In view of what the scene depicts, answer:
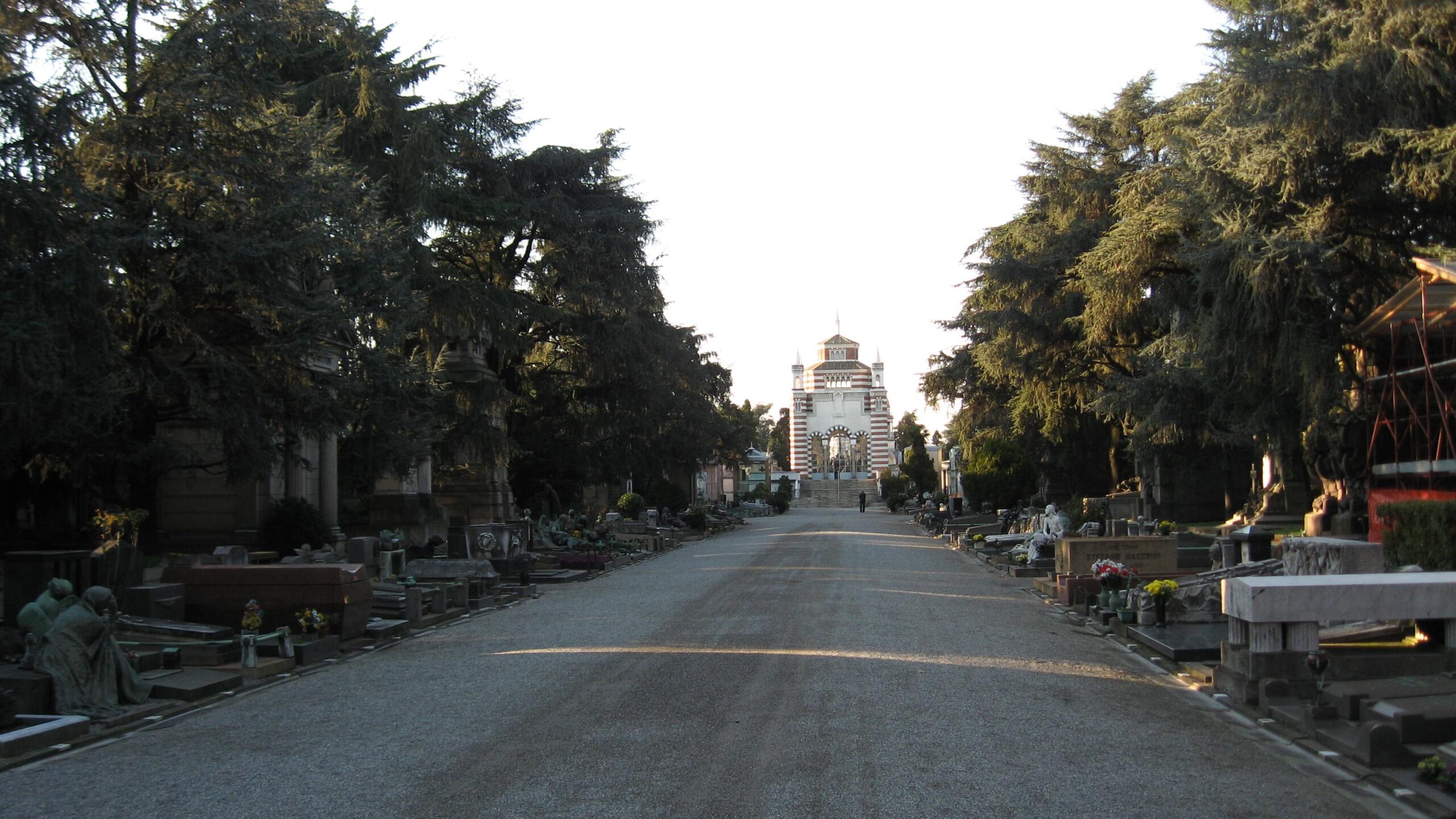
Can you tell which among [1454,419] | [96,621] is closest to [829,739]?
[96,621]

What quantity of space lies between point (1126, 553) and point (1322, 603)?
865 centimetres

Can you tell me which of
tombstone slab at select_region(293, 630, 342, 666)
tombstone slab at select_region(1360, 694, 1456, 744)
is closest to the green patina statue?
tombstone slab at select_region(293, 630, 342, 666)

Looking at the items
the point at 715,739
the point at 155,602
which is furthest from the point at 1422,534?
the point at 155,602

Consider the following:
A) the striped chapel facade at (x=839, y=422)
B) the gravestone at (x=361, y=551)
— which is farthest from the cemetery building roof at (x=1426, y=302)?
the striped chapel facade at (x=839, y=422)

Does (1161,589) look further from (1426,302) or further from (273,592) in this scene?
(273,592)

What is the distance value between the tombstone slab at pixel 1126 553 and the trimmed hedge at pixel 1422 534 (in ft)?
10.2

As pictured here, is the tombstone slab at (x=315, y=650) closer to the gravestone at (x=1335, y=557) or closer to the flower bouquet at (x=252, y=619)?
the flower bouquet at (x=252, y=619)

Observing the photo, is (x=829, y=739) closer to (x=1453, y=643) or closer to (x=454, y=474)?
(x=1453, y=643)

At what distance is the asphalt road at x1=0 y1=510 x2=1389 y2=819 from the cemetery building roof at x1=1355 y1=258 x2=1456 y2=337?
609 cm

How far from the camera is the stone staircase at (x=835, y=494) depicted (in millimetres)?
87438

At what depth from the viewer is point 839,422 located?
104125 millimetres

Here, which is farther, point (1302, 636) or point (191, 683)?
point (191, 683)

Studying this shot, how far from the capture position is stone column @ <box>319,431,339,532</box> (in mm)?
23062

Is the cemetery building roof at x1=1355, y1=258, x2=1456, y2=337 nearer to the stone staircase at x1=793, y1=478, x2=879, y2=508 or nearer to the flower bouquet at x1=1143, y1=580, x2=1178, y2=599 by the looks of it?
the flower bouquet at x1=1143, y1=580, x2=1178, y2=599
